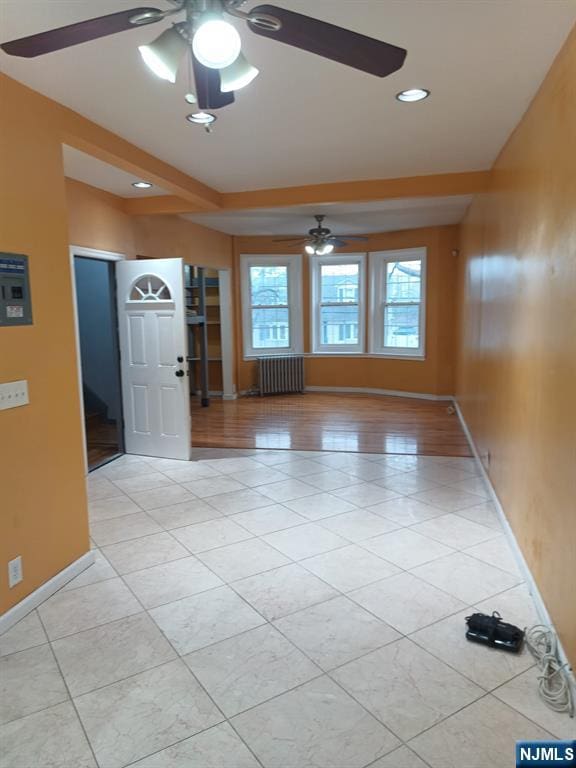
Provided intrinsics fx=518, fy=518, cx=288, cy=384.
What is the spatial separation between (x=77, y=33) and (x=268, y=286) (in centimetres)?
705

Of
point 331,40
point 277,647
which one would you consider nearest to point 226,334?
point 277,647

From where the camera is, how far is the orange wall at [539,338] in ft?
6.40

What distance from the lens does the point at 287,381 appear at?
8.53m

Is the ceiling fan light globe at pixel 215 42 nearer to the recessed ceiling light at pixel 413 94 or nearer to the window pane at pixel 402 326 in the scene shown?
the recessed ceiling light at pixel 413 94

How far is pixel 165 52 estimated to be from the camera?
1576 millimetres

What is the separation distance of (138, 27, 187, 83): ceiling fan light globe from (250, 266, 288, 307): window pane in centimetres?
675

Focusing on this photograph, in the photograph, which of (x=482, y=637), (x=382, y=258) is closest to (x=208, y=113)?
(x=482, y=637)

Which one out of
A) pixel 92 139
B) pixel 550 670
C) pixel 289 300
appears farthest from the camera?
pixel 289 300

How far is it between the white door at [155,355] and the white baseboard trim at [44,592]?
83.6 inches

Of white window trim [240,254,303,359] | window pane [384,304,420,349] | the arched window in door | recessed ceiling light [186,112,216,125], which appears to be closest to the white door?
the arched window in door

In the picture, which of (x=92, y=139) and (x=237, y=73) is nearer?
(x=237, y=73)

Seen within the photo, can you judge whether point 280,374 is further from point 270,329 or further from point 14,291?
point 14,291

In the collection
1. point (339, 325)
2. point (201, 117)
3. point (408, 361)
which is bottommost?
point (408, 361)

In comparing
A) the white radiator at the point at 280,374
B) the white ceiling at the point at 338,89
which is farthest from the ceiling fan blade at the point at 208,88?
the white radiator at the point at 280,374
